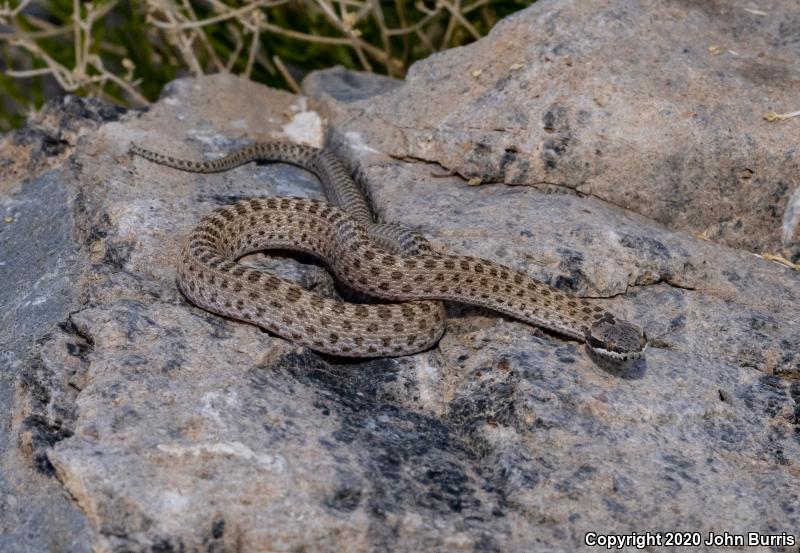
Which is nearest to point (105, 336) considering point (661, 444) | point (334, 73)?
point (661, 444)

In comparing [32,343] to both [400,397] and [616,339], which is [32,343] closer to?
[400,397]

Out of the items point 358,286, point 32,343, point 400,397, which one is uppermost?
point 32,343

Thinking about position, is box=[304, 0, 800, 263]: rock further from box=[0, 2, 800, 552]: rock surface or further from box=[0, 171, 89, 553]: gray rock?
box=[0, 171, 89, 553]: gray rock

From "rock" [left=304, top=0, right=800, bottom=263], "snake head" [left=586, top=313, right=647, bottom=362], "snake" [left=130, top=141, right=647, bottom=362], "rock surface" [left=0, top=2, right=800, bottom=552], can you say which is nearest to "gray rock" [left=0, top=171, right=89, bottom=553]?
"rock surface" [left=0, top=2, right=800, bottom=552]

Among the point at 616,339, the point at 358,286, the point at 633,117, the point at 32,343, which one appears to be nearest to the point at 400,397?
the point at 358,286

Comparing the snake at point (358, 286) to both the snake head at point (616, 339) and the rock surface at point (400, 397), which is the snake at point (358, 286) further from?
the rock surface at point (400, 397)

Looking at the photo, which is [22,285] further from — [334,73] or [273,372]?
[334,73]
